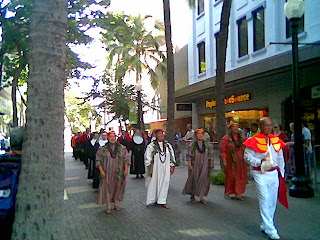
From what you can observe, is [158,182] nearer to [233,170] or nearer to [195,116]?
[233,170]

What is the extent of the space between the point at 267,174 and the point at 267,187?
0.66ft

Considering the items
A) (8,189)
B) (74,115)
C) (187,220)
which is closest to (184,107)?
(187,220)

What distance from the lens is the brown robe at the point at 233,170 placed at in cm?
920

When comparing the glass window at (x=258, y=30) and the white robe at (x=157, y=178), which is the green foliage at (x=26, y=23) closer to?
the white robe at (x=157, y=178)

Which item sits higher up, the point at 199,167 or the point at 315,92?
the point at 315,92

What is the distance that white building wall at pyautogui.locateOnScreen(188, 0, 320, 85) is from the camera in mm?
15987

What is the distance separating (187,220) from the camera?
24.3ft

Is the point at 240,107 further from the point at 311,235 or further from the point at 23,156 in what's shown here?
the point at 23,156

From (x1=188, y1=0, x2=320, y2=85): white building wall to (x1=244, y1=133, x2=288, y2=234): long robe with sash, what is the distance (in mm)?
10530

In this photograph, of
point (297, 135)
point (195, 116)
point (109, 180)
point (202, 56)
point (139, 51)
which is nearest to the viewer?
point (109, 180)

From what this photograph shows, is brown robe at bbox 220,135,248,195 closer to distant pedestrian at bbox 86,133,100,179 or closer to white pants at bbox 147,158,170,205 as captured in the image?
white pants at bbox 147,158,170,205

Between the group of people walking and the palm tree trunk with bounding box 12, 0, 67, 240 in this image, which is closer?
the palm tree trunk with bounding box 12, 0, 67, 240

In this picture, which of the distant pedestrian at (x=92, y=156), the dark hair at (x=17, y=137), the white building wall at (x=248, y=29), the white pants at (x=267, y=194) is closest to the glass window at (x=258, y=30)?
the white building wall at (x=248, y=29)

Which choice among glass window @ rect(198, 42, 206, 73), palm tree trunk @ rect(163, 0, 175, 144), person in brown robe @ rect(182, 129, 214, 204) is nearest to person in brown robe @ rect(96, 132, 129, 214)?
person in brown robe @ rect(182, 129, 214, 204)
